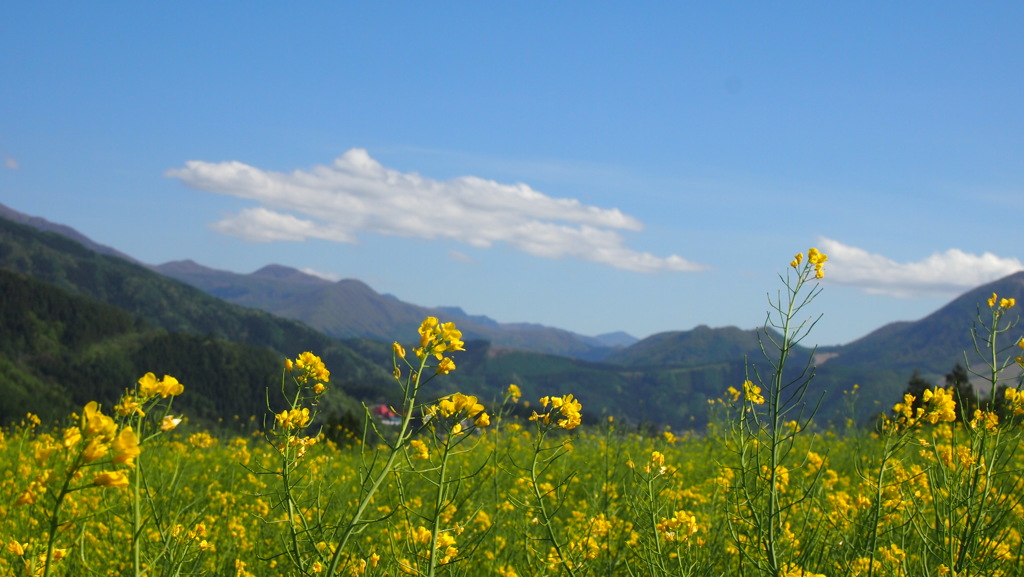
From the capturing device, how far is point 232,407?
109875 mm

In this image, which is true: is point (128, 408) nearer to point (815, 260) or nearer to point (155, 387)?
point (155, 387)

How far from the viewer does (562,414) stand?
9.18 ft

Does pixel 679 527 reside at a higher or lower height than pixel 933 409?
lower

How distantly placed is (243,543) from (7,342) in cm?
13220

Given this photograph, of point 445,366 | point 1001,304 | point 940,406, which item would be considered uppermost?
point 1001,304

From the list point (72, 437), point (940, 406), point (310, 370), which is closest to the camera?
point (72, 437)

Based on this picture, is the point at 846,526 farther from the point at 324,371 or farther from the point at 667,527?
the point at 324,371

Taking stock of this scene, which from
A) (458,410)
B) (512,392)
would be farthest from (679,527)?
(512,392)

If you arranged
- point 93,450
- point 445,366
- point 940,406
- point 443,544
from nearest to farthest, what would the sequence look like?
point 93,450, point 445,366, point 443,544, point 940,406

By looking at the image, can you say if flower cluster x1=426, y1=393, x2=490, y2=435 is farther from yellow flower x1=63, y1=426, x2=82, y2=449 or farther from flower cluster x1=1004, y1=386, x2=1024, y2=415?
flower cluster x1=1004, y1=386, x2=1024, y2=415

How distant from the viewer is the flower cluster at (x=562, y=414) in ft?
8.84

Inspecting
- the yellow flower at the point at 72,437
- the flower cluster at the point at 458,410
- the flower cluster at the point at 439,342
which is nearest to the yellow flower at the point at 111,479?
the yellow flower at the point at 72,437

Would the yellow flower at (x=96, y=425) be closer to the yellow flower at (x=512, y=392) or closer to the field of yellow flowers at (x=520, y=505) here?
the field of yellow flowers at (x=520, y=505)

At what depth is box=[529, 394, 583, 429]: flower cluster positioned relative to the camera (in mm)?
2695
